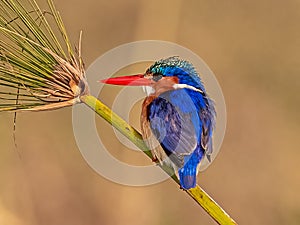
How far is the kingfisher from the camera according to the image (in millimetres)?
1275

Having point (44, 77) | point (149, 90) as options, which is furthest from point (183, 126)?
point (44, 77)

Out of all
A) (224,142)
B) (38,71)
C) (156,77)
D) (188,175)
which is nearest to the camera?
(38,71)

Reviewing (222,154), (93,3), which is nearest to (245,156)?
(222,154)

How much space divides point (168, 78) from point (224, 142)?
2374 mm

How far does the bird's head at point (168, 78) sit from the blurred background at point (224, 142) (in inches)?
65.3

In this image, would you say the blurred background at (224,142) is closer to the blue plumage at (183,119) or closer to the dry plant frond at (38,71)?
the blue plumage at (183,119)

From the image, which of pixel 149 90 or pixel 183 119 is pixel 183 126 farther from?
pixel 149 90

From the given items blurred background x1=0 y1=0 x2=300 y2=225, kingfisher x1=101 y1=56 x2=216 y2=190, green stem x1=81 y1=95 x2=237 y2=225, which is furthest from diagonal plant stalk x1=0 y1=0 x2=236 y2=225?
blurred background x1=0 y1=0 x2=300 y2=225

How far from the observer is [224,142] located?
368cm

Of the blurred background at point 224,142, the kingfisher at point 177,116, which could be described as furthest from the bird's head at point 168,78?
the blurred background at point 224,142

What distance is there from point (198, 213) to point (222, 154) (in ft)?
1.32

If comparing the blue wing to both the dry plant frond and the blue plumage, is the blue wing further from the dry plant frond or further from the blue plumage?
the dry plant frond

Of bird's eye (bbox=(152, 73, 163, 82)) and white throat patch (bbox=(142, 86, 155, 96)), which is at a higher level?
bird's eye (bbox=(152, 73, 163, 82))

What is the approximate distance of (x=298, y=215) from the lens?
3.33 metres
